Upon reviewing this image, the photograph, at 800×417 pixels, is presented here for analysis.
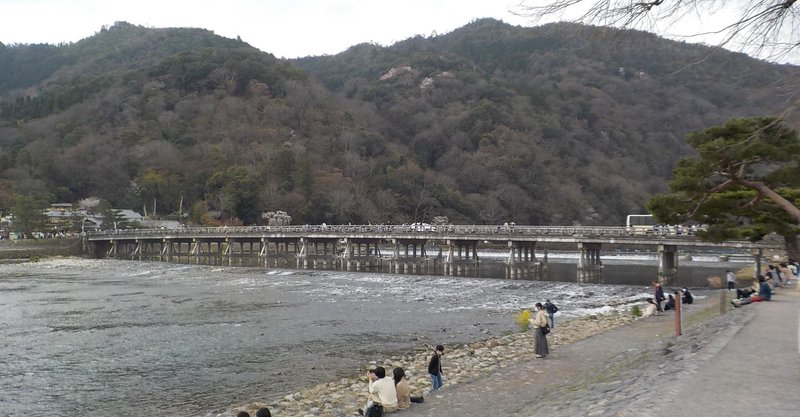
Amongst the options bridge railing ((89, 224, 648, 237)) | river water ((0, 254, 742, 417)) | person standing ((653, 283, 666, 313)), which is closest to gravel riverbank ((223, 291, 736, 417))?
river water ((0, 254, 742, 417))

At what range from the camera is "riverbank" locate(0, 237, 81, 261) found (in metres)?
49.6

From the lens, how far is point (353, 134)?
85812mm

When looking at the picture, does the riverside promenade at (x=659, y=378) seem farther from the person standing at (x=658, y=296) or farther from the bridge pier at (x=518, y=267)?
the bridge pier at (x=518, y=267)

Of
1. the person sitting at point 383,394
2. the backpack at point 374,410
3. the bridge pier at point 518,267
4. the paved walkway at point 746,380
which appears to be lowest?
the bridge pier at point 518,267

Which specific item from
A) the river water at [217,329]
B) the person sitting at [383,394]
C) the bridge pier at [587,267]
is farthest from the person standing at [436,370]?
the bridge pier at [587,267]

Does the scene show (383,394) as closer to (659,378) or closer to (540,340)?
(659,378)

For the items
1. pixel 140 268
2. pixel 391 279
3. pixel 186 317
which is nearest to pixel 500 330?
pixel 186 317

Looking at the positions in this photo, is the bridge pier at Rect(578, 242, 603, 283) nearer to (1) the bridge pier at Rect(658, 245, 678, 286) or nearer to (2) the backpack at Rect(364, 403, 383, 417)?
(1) the bridge pier at Rect(658, 245, 678, 286)

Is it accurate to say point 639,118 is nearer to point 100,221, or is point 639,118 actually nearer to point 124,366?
point 100,221

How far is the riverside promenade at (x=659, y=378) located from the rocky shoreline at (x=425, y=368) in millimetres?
626

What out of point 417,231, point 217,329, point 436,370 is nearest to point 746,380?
point 436,370

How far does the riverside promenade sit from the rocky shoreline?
2.05 ft

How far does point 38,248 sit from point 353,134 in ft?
148

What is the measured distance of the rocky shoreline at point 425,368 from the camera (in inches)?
361
